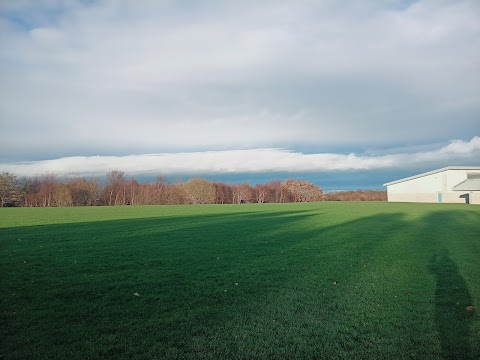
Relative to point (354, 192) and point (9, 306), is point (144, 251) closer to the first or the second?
point (9, 306)

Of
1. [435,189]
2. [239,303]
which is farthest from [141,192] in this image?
[239,303]

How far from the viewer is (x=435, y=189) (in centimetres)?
7725

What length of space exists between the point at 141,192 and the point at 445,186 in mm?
83343

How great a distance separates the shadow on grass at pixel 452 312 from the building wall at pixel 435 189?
6871 centimetres

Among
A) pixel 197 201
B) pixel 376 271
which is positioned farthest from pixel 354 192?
pixel 376 271

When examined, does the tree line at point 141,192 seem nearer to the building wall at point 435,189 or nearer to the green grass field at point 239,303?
the building wall at point 435,189

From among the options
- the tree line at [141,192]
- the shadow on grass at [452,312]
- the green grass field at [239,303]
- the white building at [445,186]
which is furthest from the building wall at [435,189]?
the shadow on grass at [452,312]

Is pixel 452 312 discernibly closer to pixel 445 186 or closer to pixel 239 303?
pixel 239 303

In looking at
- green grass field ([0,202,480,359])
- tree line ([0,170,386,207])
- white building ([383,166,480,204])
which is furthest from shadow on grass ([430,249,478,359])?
tree line ([0,170,386,207])

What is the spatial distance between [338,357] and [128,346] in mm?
3180

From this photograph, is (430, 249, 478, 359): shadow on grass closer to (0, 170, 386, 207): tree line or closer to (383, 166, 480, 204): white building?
(383, 166, 480, 204): white building

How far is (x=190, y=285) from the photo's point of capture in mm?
9227

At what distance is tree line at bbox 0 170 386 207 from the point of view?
3915 inches

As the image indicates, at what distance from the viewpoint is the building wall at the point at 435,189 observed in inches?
2882
